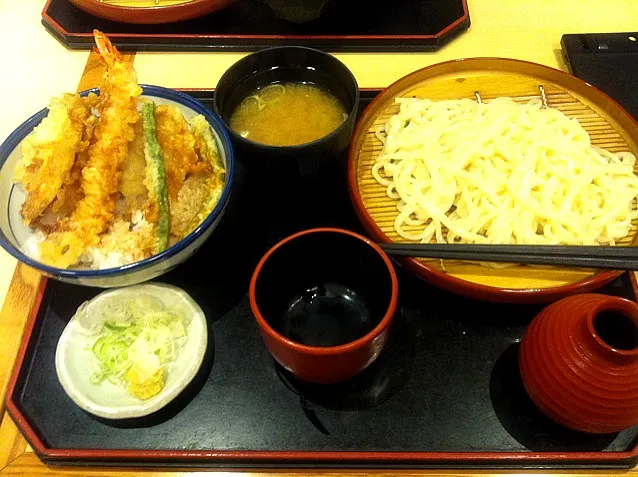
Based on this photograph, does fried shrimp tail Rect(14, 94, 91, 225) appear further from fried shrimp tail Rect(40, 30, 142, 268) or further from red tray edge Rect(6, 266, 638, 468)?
red tray edge Rect(6, 266, 638, 468)

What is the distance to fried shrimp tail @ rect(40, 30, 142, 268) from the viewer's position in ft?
4.07

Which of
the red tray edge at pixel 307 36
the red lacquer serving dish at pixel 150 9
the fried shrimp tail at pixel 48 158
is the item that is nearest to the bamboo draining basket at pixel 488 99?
the red tray edge at pixel 307 36

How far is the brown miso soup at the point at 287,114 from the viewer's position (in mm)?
1529

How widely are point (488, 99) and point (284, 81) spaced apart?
68 centimetres

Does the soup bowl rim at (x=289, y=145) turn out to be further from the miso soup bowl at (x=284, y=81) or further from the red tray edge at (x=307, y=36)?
the red tray edge at (x=307, y=36)

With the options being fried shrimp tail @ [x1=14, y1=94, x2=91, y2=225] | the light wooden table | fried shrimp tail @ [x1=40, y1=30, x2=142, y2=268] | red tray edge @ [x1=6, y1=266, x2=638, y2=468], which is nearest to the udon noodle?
the light wooden table

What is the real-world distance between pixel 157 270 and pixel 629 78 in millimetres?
1689

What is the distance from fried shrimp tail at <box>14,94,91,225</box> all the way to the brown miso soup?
1.51ft

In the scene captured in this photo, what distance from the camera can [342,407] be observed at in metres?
1.21

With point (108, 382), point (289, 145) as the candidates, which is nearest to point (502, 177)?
point (289, 145)

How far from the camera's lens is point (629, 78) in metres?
1.77

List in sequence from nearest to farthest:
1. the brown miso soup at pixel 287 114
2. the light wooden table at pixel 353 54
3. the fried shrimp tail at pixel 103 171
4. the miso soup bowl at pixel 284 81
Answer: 1. the fried shrimp tail at pixel 103 171
2. the miso soup bowl at pixel 284 81
3. the brown miso soup at pixel 287 114
4. the light wooden table at pixel 353 54

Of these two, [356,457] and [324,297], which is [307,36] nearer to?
[324,297]

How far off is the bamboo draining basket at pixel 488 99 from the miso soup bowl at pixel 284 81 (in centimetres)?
11
